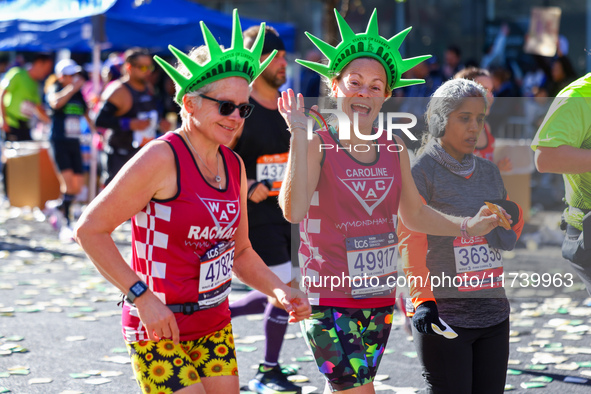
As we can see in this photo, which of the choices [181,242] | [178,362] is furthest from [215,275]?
[178,362]

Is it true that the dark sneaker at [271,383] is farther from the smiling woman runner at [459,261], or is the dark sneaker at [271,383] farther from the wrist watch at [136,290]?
the wrist watch at [136,290]

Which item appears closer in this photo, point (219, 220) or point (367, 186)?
point (219, 220)

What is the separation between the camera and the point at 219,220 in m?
2.84

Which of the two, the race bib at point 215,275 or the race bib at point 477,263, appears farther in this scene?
the race bib at point 477,263

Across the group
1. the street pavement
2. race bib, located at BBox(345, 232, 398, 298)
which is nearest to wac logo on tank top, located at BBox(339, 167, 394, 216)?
race bib, located at BBox(345, 232, 398, 298)

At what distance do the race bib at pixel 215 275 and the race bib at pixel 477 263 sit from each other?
1.01 metres

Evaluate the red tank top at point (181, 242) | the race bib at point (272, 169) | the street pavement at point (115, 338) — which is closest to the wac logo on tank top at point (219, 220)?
the red tank top at point (181, 242)

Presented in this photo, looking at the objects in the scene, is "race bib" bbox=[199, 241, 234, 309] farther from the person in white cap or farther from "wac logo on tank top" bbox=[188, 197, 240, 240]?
the person in white cap

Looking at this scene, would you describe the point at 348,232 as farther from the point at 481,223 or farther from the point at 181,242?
the point at 181,242

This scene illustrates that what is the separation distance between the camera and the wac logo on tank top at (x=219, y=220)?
2.81m

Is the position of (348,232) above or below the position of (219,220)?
below

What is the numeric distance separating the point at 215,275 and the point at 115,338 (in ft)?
10.5

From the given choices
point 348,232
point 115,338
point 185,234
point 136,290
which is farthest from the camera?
point 115,338

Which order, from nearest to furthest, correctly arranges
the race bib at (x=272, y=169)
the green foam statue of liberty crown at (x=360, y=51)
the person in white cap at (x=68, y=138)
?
the green foam statue of liberty crown at (x=360, y=51), the race bib at (x=272, y=169), the person in white cap at (x=68, y=138)
